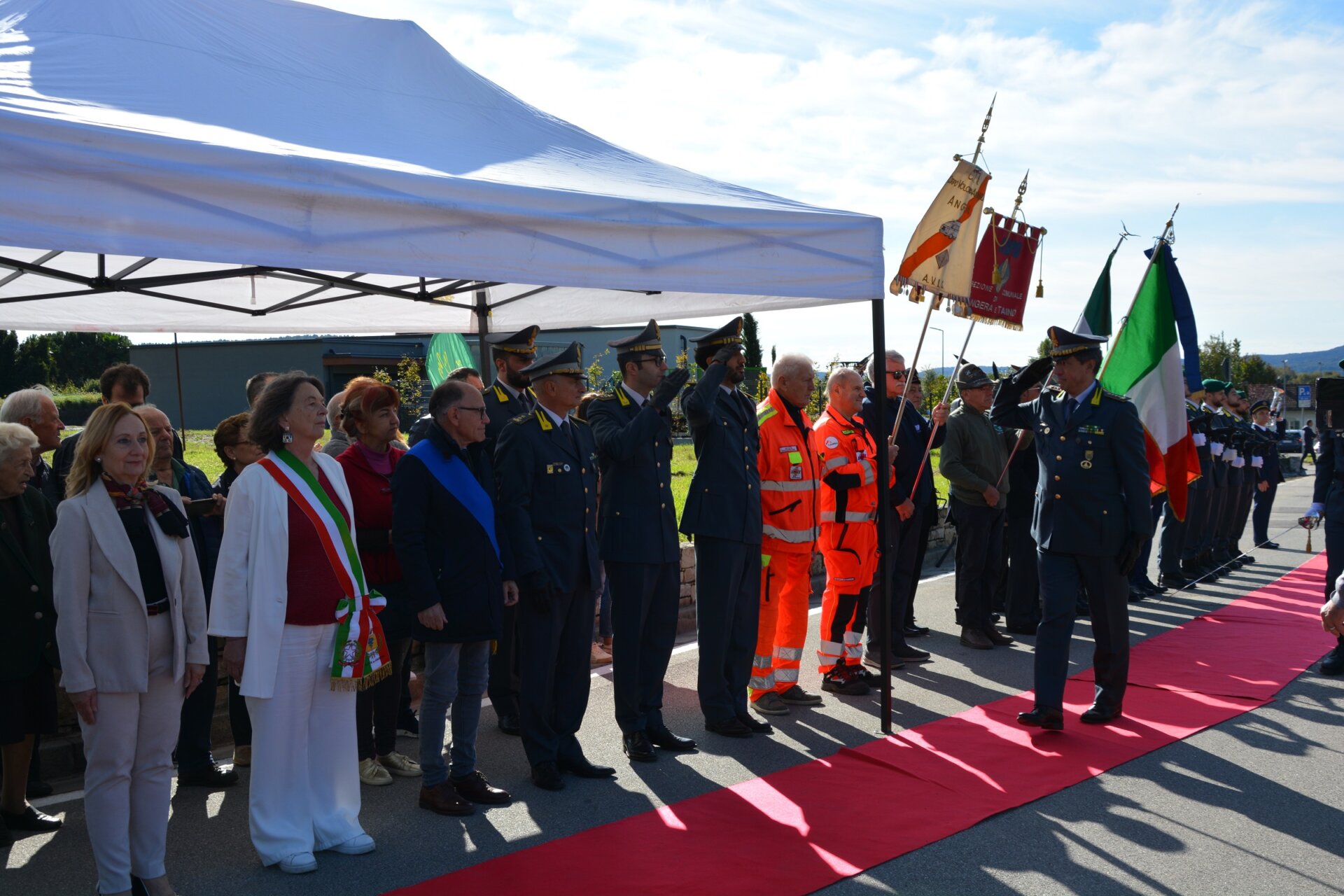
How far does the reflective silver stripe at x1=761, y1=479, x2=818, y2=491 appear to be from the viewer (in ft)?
21.9

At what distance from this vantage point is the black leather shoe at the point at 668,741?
5.88m

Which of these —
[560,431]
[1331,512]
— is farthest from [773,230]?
[1331,512]

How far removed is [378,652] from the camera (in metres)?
4.55

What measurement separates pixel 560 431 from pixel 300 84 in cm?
224

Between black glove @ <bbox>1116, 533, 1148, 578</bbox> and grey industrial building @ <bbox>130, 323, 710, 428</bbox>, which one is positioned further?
grey industrial building @ <bbox>130, 323, 710, 428</bbox>

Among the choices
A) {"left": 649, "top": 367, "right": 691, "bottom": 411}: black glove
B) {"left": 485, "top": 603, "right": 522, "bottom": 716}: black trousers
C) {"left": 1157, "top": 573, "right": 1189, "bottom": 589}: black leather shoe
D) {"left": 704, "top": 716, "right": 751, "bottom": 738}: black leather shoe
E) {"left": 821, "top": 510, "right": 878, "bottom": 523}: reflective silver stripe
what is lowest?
{"left": 1157, "top": 573, "right": 1189, "bottom": 589}: black leather shoe

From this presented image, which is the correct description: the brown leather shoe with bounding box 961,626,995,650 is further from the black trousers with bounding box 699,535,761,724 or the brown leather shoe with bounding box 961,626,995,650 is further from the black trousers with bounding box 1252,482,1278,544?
the black trousers with bounding box 1252,482,1278,544

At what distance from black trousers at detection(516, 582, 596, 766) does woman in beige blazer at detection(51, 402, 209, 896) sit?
163 centimetres

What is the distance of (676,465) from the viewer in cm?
2300

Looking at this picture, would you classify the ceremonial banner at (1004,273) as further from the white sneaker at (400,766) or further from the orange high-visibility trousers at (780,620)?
the white sneaker at (400,766)

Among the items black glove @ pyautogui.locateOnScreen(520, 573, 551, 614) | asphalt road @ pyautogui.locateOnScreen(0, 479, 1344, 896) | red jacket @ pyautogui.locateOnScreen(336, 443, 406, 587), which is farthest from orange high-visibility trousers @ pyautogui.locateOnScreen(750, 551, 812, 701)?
red jacket @ pyautogui.locateOnScreen(336, 443, 406, 587)

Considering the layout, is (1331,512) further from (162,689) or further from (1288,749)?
(162,689)

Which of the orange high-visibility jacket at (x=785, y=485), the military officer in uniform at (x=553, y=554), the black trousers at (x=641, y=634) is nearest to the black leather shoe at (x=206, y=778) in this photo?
the military officer in uniform at (x=553, y=554)

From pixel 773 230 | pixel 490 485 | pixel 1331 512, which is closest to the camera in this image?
pixel 490 485
